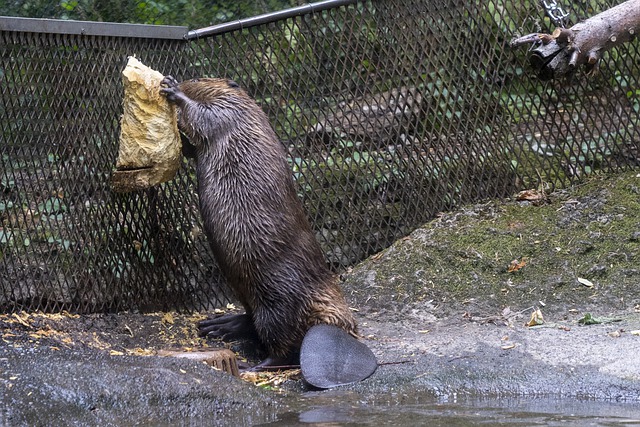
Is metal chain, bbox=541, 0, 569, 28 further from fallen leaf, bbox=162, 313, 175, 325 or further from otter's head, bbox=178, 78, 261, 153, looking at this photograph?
fallen leaf, bbox=162, 313, 175, 325

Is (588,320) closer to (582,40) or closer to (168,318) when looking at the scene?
(582,40)

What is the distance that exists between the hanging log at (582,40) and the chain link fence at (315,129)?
40cm

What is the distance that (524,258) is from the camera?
5.32 meters

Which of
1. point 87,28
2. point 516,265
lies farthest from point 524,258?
point 87,28

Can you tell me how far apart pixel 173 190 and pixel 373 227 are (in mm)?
1365

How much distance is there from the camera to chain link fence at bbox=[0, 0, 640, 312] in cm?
463

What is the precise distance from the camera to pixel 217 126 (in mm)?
4641

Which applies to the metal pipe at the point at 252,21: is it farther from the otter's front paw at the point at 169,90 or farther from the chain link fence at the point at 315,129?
the otter's front paw at the point at 169,90

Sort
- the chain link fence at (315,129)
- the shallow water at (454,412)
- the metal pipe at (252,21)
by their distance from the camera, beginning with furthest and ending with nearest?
the metal pipe at (252,21)
the chain link fence at (315,129)
the shallow water at (454,412)

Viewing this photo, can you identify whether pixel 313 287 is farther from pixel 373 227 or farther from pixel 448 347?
pixel 373 227

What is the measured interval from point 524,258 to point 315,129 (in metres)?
1.53

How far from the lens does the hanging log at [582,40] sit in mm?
5043

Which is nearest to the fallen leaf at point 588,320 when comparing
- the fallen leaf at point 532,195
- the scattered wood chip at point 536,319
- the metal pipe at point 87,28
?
the scattered wood chip at point 536,319

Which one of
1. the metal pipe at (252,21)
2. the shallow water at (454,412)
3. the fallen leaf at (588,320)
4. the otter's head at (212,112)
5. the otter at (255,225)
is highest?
the metal pipe at (252,21)
